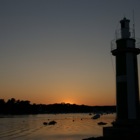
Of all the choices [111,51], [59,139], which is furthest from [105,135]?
[59,139]

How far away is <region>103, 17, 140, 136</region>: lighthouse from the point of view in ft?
75.8

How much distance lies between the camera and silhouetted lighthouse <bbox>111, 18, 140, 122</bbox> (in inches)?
922

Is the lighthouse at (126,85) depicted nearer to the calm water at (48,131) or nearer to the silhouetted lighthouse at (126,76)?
the silhouetted lighthouse at (126,76)

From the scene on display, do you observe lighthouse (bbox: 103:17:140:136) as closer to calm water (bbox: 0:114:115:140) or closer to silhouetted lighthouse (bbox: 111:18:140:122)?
silhouetted lighthouse (bbox: 111:18:140:122)

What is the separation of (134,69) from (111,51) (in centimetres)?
249

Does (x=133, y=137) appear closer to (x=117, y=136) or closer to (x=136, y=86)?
(x=117, y=136)

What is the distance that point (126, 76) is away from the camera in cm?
2380

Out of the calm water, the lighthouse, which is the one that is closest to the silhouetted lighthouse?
the lighthouse

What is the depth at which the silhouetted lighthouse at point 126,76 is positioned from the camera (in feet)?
76.8

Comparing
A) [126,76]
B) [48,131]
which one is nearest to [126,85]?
[126,76]

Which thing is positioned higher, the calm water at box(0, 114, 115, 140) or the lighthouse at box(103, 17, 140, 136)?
the lighthouse at box(103, 17, 140, 136)

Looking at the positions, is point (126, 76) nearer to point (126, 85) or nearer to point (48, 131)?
point (126, 85)

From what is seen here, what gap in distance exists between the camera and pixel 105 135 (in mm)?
23391

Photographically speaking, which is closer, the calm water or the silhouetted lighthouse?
the silhouetted lighthouse
